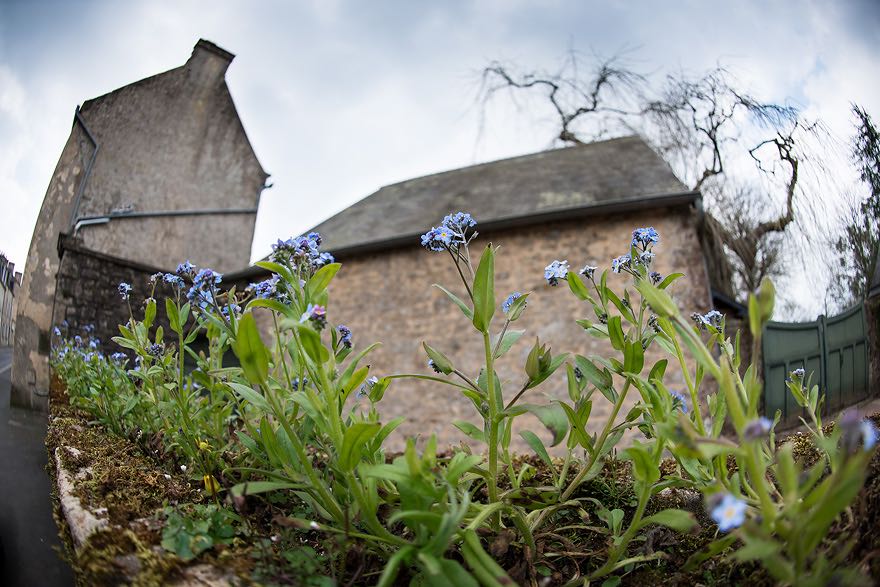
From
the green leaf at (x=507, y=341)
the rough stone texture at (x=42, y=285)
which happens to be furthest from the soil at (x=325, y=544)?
the rough stone texture at (x=42, y=285)

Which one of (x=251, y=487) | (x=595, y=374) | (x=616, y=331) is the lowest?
(x=251, y=487)

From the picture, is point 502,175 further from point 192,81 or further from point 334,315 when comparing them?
point 192,81

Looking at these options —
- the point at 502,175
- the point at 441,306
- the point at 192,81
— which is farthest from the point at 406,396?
the point at 192,81

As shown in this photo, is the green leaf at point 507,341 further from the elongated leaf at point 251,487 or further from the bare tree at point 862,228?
the bare tree at point 862,228

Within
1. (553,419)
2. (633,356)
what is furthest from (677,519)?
(633,356)

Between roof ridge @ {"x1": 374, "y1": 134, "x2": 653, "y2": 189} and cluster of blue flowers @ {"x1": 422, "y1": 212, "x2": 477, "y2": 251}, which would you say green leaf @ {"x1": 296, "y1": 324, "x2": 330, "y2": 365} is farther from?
roof ridge @ {"x1": 374, "y1": 134, "x2": 653, "y2": 189}

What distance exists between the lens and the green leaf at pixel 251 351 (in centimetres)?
92

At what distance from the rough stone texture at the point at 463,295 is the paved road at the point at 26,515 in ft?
14.5

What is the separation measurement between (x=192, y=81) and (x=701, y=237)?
862cm

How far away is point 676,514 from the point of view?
0.91 meters

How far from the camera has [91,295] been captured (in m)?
4.47

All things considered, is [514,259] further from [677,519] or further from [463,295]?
[677,519]

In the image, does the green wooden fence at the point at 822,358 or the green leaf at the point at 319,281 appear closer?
the green leaf at the point at 319,281

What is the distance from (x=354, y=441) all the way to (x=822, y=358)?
6.66 m
